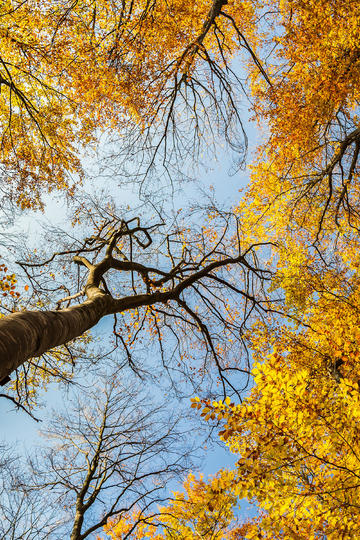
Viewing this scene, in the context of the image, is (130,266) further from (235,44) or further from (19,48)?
(235,44)

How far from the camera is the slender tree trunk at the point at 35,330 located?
6.10ft

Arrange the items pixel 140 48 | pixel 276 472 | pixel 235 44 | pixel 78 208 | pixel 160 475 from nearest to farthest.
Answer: pixel 276 472 < pixel 140 48 < pixel 160 475 < pixel 78 208 < pixel 235 44

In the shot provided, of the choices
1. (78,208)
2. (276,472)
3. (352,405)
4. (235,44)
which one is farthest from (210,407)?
(235,44)

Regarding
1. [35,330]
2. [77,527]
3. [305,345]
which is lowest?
[77,527]

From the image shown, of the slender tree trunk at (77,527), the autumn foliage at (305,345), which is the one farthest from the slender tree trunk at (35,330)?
the slender tree trunk at (77,527)

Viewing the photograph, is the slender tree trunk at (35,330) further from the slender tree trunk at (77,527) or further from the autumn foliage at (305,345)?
the slender tree trunk at (77,527)

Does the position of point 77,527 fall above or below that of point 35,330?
below

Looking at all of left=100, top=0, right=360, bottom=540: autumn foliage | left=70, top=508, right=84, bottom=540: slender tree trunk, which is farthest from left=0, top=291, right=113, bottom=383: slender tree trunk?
left=70, top=508, right=84, bottom=540: slender tree trunk

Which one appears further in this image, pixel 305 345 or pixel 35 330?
pixel 305 345

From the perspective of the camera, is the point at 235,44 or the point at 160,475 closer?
the point at 160,475

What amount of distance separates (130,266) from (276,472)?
4204 millimetres

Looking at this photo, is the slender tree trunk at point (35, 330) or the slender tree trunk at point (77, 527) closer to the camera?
the slender tree trunk at point (35, 330)

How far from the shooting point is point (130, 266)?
5.77m

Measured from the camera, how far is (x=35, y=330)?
2.19 meters
